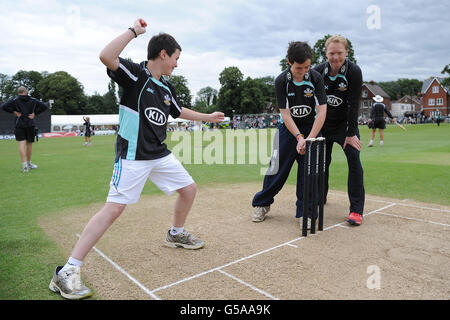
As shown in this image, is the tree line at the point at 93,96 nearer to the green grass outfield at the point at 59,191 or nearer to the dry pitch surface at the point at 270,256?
the green grass outfield at the point at 59,191

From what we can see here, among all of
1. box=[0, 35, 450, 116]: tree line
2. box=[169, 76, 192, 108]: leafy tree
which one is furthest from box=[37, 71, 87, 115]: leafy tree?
box=[169, 76, 192, 108]: leafy tree

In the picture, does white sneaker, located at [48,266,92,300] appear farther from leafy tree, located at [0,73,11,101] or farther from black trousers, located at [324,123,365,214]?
leafy tree, located at [0,73,11,101]

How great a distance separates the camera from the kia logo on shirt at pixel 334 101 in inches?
195

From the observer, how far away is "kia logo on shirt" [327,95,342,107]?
4941 millimetres

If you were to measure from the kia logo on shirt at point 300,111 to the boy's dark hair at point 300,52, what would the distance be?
2.27 feet

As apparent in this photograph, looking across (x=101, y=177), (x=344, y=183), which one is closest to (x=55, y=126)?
(x=101, y=177)

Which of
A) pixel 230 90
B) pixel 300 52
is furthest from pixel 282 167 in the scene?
pixel 230 90

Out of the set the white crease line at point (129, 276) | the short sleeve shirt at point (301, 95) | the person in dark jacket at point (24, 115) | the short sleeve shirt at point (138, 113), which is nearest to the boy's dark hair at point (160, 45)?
the short sleeve shirt at point (138, 113)

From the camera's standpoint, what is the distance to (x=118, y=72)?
9.89 ft

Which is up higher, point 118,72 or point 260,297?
point 118,72

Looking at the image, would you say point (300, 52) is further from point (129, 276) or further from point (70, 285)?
point (70, 285)

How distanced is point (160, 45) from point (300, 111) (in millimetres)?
2221
